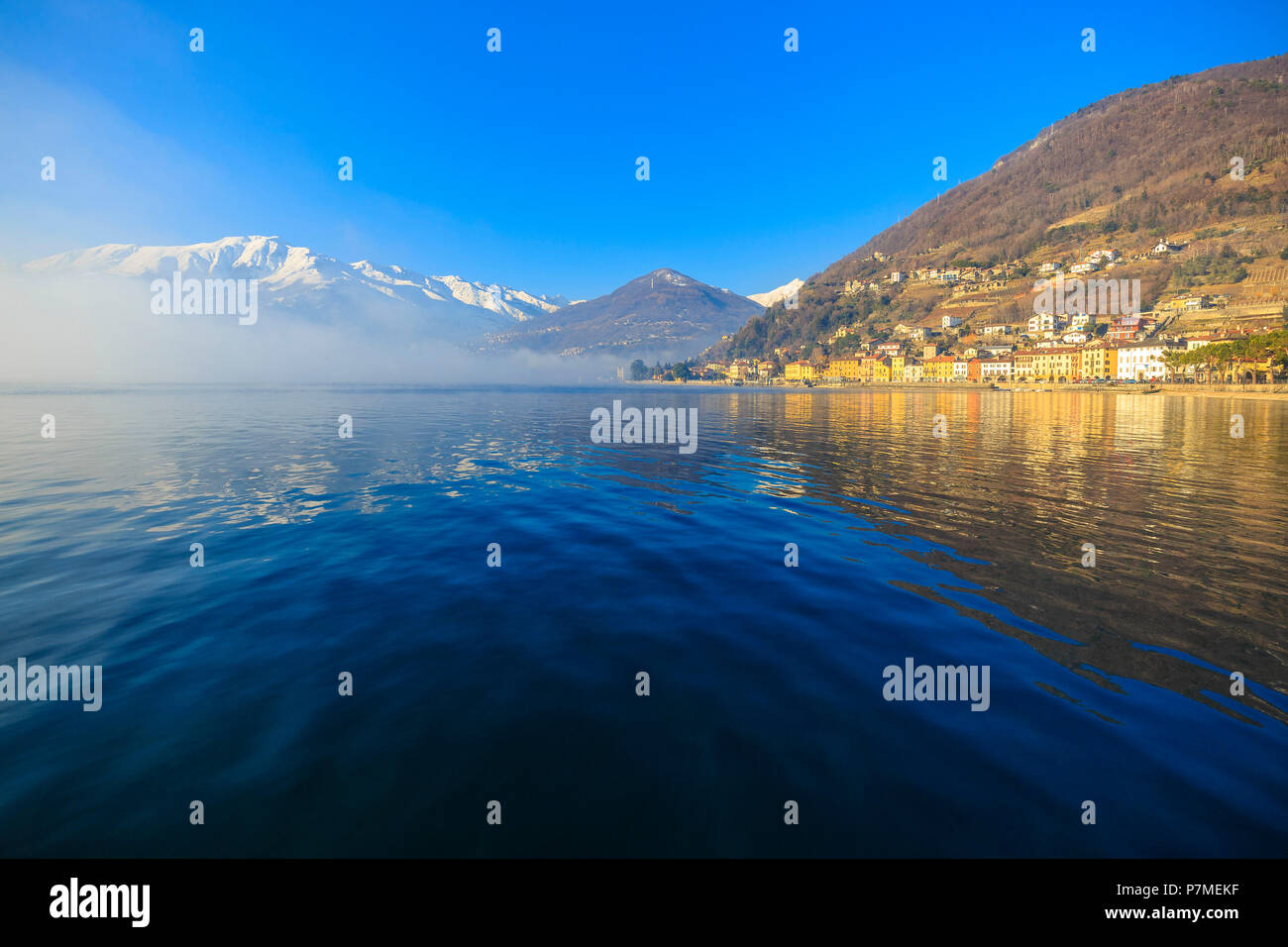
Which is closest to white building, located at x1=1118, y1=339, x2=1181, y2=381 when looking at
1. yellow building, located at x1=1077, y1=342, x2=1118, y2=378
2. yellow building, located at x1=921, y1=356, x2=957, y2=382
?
yellow building, located at x1=1077, y1=342, x2=1118, y2=378

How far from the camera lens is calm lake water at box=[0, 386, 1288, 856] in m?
5.22

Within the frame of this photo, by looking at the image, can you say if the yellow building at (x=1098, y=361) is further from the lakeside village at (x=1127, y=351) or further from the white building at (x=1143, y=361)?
the white building at (x=1143, y=361)

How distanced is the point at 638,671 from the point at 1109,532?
15838 mm

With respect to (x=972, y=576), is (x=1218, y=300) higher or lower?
higher

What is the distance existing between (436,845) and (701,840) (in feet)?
8.36

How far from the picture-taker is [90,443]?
32656 millimetres

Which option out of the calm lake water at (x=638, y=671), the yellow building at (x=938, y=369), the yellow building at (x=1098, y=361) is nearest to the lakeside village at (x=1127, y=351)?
the yellow building at (x=1098, y=361)

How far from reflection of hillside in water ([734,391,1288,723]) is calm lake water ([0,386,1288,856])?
0.12 metres

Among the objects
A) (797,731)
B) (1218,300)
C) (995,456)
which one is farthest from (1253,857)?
(1218,300)

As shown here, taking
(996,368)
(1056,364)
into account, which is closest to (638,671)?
(1056,364)

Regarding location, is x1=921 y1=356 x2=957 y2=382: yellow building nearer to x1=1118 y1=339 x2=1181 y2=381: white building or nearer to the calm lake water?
x1=1118 y1=339 x2=1181 y2=381: white building
